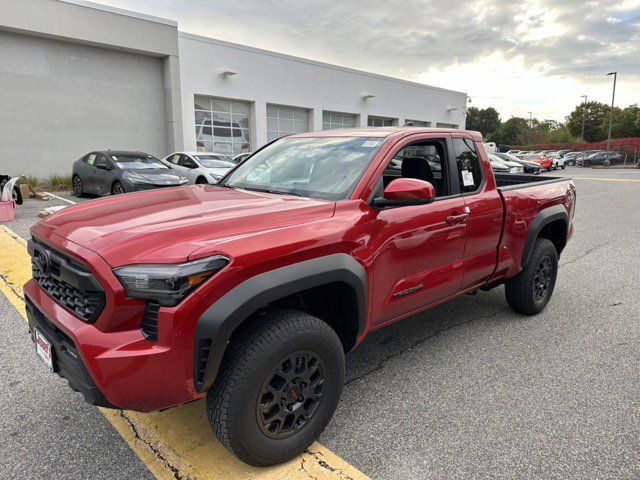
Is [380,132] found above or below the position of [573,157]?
below

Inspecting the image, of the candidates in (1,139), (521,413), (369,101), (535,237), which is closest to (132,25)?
(1,139)

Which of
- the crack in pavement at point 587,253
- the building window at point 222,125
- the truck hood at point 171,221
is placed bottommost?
the crack in pavement at point 587,253

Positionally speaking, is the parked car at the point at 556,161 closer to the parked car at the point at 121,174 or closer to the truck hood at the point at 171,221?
the parked car at the point at 121,174

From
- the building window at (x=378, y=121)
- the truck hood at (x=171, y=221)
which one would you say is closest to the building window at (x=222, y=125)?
the building window at (x=378, y=121)

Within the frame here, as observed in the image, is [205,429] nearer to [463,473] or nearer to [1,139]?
[463,473]

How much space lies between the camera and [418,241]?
2.95 metres

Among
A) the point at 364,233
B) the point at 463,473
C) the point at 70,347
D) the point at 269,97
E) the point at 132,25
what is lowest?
the point at 463,473

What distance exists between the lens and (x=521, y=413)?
278 cm

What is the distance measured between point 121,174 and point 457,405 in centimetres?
1078

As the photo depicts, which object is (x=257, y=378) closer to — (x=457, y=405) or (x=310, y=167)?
(x=457, y=405)

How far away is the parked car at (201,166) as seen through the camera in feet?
45.1

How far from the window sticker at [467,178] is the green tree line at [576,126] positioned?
81371 mm

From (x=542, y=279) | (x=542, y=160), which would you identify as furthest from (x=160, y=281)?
(x=542, y=160)

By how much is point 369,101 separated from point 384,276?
29449 millimetres
